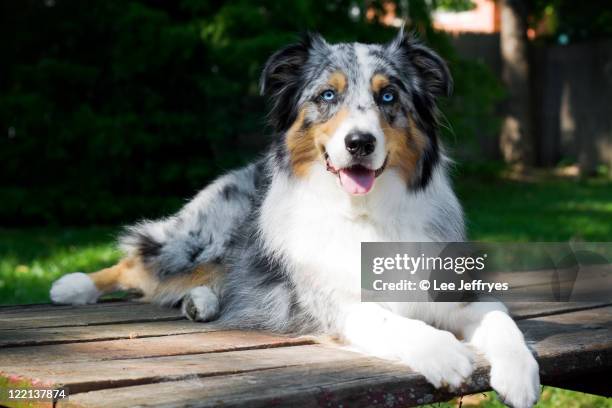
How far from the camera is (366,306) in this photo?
3.23m

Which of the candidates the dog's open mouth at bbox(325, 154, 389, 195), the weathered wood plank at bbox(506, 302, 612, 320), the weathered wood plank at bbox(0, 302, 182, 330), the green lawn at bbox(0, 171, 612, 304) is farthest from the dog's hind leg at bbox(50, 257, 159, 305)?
the weathered wood plank at bbox(506, 302, 612, 320)

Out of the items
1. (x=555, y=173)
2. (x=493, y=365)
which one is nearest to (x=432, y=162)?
(x=493, y=365)

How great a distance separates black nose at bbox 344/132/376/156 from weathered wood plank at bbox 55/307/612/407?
786mm

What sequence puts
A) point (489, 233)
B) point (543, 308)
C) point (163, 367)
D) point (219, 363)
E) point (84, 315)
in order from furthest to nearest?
1. point (489, 233)
2. point (543, 308)
3. point (84, 315)
4. point (219, 363)
5. point (163, 367)

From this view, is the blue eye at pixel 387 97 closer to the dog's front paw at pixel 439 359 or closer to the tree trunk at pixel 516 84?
the dog's front paw at pixel 439 359

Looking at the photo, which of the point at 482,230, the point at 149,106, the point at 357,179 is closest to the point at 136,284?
the point at 357,179

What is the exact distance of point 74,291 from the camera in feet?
14.0

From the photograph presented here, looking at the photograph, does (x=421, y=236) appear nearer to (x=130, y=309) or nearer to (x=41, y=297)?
(x=130, y=309)

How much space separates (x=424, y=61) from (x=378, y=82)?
0.46 meters

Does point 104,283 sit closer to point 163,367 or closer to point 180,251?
point 180,251

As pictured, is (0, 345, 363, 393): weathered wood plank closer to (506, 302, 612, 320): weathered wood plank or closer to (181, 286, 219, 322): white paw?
(181, 286, 219, 322): white paw

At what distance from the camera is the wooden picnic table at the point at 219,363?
2.36m

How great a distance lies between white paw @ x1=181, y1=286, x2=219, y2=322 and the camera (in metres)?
3.87

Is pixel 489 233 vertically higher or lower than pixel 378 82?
lower
